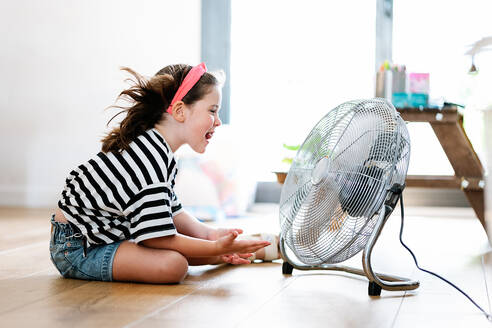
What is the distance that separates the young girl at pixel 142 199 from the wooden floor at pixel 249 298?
53 millimetres

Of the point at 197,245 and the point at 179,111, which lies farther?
the point at 179,111

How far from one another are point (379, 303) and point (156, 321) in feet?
1.53

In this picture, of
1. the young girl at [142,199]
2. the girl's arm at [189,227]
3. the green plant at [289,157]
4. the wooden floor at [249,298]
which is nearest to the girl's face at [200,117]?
the young girl at [142,199]

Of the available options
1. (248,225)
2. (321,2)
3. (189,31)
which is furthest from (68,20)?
(248,225)

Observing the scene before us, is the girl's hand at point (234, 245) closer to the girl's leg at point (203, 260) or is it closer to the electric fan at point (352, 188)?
the electric fan at point (352, 188)

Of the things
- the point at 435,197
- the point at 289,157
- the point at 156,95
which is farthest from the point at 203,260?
the point at 435,197

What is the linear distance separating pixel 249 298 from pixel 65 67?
113 inches

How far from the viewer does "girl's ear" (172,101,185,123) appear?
5.06 ft

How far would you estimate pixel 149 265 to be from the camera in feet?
4.66

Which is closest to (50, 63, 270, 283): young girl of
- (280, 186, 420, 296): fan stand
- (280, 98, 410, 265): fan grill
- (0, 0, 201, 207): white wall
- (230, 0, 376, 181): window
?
(280, 98, 410, 265): fan grill

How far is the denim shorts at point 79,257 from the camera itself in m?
1.45

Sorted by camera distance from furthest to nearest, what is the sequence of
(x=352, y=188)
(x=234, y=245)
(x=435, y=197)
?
(x=435, y=197) → (x=234, y=245) → (x=352, y=188)

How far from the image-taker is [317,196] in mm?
1320

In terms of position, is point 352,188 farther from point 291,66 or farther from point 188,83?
point 291,66
